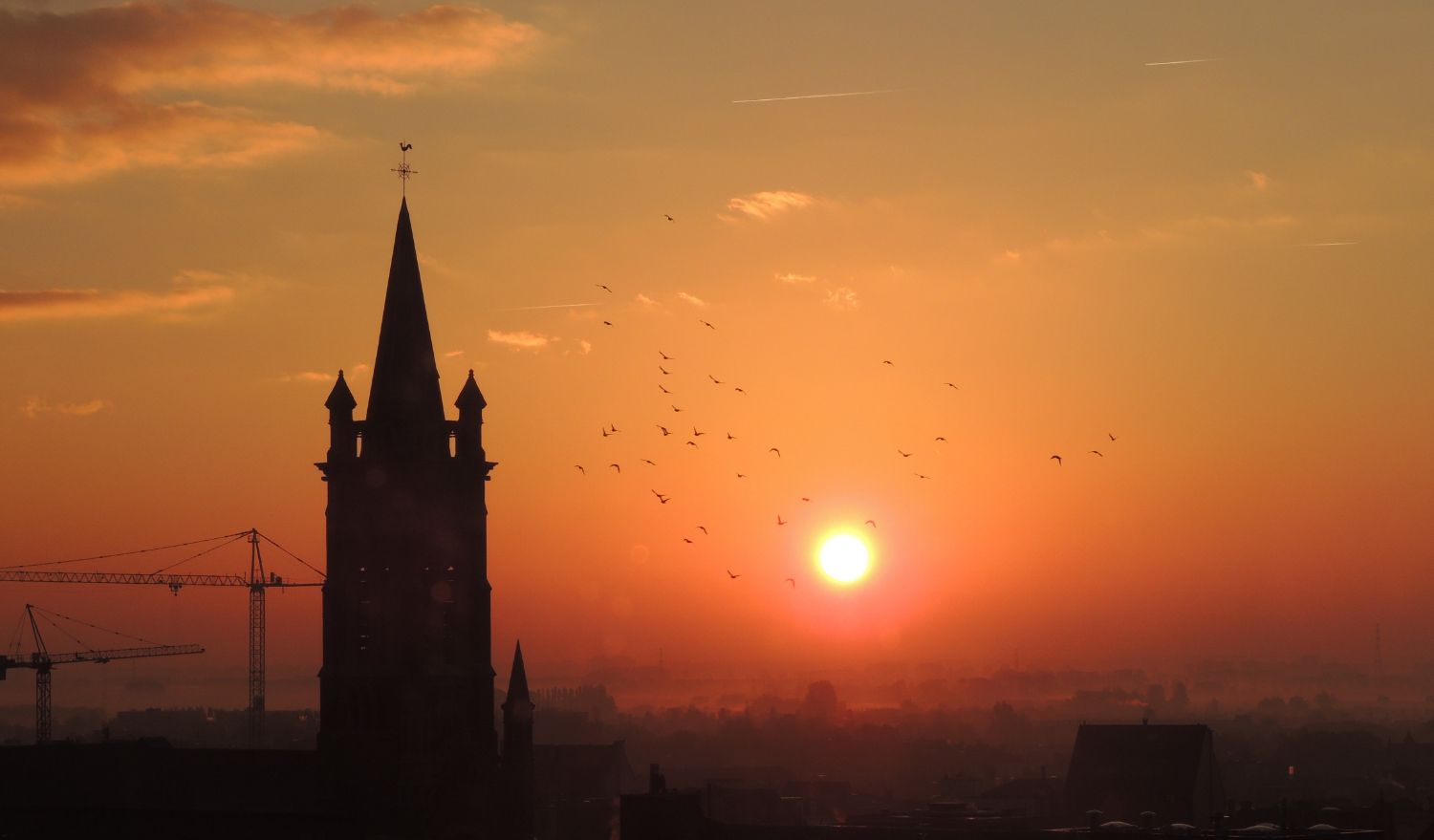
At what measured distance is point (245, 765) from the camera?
97.7 metres

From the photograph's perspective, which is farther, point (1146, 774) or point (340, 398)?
point (1146, 774)

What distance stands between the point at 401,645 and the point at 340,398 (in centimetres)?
1334

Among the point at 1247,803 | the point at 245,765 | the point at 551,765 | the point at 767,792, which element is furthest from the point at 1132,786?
the point at 245,765

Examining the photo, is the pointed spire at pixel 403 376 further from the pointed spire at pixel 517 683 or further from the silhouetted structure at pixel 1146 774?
the silhouetted structure at pixel 1146 774

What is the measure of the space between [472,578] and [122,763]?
24.9 metres

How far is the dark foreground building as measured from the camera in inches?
3551

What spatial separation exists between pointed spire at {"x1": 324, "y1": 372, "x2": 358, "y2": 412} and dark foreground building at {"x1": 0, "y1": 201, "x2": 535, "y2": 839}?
7 centimetres

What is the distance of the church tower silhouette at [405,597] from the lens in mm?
90250

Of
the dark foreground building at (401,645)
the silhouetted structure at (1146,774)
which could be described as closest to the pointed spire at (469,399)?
the dark foreground building at (401,645)

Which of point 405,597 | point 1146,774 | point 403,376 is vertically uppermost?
point 403,376

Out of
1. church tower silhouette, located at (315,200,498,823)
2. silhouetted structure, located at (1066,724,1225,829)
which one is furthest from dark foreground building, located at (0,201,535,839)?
silhouetted structure, located at (1066,724,1225,829)

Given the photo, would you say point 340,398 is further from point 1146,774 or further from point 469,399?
point 1146,774

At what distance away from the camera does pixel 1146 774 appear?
473 feet

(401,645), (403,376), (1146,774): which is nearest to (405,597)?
(401,645)
